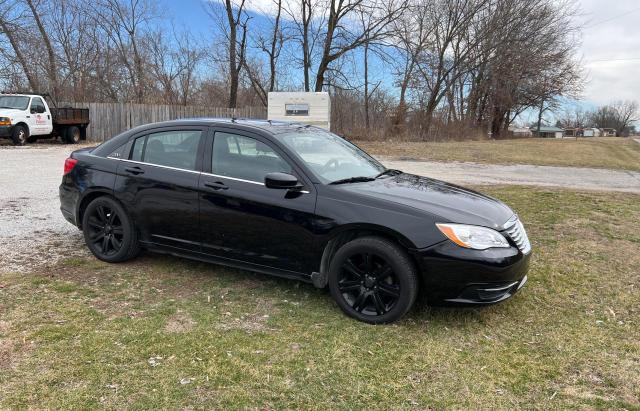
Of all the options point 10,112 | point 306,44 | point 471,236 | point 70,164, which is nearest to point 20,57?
point 10,112

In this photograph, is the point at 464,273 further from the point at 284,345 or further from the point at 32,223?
the point at 32,223

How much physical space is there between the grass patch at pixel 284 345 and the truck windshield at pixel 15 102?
635 inches

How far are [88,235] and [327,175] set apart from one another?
8.82 feet

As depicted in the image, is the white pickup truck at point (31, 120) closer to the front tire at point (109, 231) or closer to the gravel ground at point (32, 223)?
the gravel ground at point (32, 223)

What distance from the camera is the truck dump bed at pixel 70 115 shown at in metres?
19.7

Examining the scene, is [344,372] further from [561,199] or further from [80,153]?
[561,199]

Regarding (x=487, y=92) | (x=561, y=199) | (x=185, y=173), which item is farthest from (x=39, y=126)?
(x=487, y=92)

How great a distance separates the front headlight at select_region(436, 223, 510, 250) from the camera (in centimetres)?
340

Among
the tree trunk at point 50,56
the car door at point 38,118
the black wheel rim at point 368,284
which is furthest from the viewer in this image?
the tree trunk at point 50,56

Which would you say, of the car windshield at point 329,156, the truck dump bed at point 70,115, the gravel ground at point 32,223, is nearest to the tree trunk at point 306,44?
the truck dump bed at point 70,115

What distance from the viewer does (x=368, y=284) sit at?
3625 mm

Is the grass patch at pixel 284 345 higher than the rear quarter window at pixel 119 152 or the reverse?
the reverse

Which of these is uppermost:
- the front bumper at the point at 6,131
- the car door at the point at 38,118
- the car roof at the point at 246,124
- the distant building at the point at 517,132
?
the distant building at the point at 517,132

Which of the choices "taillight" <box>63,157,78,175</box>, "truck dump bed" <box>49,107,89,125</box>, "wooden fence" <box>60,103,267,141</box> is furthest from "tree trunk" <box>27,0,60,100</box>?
"taillight" <box>63,157,78,175</box>
